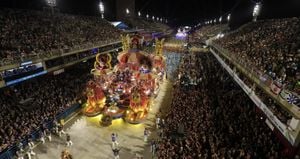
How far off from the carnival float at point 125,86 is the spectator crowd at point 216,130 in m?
2.66

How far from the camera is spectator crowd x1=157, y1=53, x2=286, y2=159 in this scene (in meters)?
10.2

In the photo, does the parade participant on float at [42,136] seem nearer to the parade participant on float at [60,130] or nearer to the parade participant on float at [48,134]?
the parade participant on float at [48,134]

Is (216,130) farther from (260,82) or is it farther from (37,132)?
(37,132)

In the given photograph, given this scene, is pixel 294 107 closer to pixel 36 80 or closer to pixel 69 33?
pixel 36 80

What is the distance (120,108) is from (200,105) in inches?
252

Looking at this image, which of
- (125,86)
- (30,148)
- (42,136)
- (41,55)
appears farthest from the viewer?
(41,55)

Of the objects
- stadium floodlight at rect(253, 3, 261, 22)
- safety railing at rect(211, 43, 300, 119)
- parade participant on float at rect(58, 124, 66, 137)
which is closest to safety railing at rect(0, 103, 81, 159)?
parade participant on float at rect(58, 124, 66, 137)

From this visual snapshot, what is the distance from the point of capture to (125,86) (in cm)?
1881

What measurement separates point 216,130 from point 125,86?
889cm

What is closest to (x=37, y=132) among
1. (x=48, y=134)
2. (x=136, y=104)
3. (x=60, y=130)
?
(x=48, y=134)

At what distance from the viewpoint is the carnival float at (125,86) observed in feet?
55.6

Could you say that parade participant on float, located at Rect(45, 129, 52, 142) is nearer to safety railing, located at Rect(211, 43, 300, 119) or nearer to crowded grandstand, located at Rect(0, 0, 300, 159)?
crowded grandstand, located at Rect(0, 0, 300, 159)

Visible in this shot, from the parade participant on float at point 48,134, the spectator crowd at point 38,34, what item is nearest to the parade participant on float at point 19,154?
the parade participant on float at point 48,134

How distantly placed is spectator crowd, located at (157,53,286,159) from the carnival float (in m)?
2.66
